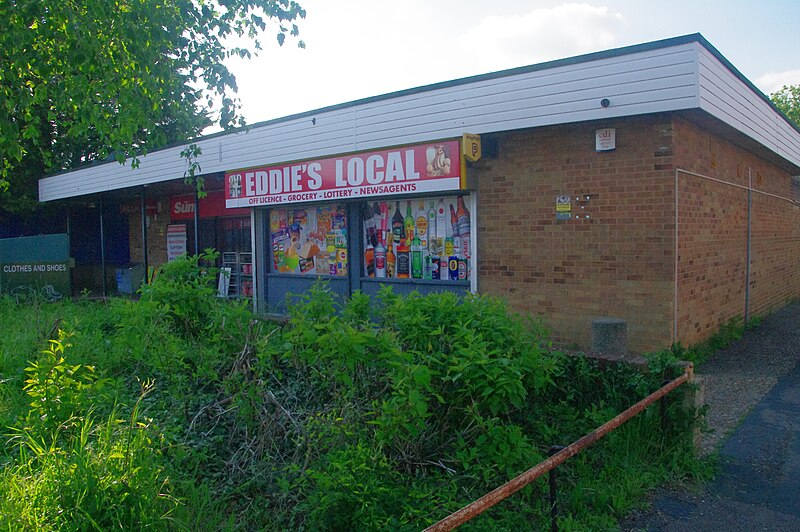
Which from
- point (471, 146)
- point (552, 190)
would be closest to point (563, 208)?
point (552, 190)

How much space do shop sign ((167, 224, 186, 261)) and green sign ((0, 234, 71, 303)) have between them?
215 inches

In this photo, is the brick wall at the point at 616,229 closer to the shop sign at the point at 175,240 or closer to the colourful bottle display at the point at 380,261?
the colourful bottle display at the point at 380,261

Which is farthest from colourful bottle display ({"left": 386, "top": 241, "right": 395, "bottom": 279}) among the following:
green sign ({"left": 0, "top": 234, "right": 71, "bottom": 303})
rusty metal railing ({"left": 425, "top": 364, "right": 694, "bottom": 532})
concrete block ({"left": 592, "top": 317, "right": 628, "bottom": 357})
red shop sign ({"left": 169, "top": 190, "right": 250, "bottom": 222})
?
rusty metal railing ({"left": 425, "top": 364, "right": 694, "bottom": 532})

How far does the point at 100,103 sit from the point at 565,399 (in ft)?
22.3

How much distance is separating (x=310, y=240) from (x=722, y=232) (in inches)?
295

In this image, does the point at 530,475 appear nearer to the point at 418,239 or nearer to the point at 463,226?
the point at 463,226

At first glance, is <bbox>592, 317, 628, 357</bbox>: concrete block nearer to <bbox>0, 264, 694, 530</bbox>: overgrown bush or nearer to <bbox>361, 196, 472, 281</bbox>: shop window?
<bbox>0, 264, 694, 530</bbox>: overgrown bush

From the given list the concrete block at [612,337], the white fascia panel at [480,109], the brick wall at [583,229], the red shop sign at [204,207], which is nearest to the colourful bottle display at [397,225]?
the white fascia panel at [480,109]

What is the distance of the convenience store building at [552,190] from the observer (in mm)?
8492

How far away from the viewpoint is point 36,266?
42.7 ft

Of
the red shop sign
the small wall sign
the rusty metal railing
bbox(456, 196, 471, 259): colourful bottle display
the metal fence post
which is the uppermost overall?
the small wall sign

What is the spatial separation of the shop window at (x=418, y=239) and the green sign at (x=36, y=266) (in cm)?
608

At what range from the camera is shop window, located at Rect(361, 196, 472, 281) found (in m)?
10.7

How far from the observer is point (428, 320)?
181 inches
